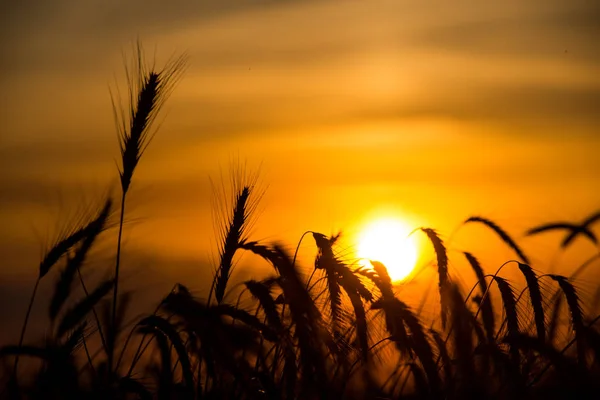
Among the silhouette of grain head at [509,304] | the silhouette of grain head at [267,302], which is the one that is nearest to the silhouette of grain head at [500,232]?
the silhouette of grain head at [509,304]

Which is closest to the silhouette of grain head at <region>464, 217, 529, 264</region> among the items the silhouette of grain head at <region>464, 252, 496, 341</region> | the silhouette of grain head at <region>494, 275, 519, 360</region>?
the silhouette of grain head at <region>464, 252, 496, 341</region>

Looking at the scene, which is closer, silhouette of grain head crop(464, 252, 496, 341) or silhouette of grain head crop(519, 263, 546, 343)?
silhouette of grain head crop(519, 263, 546, 343)

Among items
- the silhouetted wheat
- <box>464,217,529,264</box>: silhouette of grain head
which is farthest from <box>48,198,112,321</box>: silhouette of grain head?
<box>464,217,529,264</box>: silhouette of grain head

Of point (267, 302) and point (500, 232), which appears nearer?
point (267, 302)

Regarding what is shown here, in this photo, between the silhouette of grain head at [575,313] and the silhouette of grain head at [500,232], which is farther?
the silhouette of grain head at [500,232]

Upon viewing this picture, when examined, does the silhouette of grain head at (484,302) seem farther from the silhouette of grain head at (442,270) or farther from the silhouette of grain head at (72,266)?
the silhouette of grain head at (72,266)

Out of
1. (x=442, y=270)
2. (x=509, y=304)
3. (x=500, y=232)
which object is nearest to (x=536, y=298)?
(x=509, y=304)

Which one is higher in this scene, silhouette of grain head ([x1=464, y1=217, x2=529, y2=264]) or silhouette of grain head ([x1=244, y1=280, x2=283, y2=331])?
silhouette of grain head ([x1=464, y1=217, x2=529, y2=264])

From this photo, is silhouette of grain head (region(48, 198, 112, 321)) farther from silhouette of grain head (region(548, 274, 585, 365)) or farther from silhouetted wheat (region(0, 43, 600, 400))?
silhouette of grain head (region(548, 274, 585, 365))

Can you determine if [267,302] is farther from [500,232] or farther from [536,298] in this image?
[500,232]

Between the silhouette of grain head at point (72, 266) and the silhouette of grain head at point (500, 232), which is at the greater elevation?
the silhouette of grain head at point (500, 232)

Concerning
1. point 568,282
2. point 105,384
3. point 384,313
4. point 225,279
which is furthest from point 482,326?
point 105,384

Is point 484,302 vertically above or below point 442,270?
below

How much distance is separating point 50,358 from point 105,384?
38 centimetres
